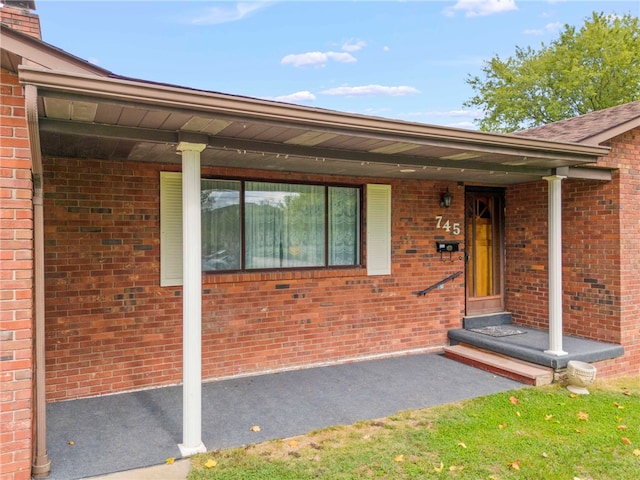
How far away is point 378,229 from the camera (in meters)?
6.59

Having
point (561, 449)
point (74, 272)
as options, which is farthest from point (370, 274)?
point (74, 272)

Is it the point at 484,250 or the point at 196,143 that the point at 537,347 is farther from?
the point at 196,143

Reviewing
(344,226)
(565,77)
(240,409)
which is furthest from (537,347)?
(565,77)

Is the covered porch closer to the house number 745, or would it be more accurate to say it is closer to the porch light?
the porch light

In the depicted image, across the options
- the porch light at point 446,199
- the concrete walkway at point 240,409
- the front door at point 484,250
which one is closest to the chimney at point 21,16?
the concrete walkway at point 240,409

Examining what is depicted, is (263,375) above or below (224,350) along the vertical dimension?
below

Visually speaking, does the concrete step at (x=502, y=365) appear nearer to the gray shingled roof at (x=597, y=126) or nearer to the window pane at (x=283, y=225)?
the window pane at (x=283, y=225)

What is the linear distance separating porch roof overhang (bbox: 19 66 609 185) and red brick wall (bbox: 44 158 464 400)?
18.4 inches

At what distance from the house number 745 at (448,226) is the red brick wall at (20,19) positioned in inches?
219

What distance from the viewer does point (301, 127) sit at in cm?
Answer: 369

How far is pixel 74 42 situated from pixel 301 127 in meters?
17.0

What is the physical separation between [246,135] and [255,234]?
83.7 inches

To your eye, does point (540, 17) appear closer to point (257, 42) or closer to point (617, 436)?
point (257, 42)

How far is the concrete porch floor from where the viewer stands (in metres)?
5.69
